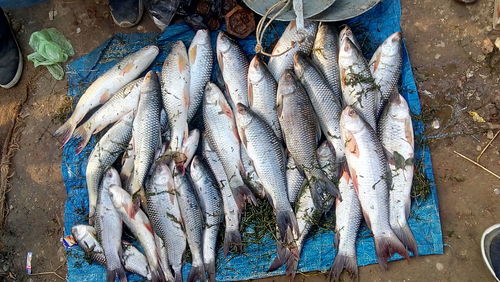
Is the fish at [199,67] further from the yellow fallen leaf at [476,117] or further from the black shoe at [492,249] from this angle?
the black shoe at [492,249]

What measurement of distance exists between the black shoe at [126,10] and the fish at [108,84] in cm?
44

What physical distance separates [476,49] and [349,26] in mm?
1203

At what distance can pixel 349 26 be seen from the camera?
4406 mm

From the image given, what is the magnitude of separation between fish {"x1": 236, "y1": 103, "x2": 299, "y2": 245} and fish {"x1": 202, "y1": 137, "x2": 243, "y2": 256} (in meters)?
0.36

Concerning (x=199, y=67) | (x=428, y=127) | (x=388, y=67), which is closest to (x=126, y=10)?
(x=199, y=67)

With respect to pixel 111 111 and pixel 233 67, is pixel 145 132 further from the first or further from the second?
pixel 233 67

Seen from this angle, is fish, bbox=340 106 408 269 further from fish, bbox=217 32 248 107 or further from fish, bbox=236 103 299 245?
fish, bbox=217 32 248 107

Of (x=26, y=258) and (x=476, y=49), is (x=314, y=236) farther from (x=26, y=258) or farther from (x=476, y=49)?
(x=26, y=258)

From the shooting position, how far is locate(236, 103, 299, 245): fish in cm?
378

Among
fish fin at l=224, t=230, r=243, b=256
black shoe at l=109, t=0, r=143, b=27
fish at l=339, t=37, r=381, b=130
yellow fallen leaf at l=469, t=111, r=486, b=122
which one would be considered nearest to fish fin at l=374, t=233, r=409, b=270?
fish at l=339, t=37, r=381, b=130

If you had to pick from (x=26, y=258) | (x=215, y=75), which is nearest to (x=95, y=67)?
(x=215, y=75)

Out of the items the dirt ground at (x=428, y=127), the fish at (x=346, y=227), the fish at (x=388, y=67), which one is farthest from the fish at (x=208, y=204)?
the fish at (x=388, y=67)

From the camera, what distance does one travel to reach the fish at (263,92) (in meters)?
3.97

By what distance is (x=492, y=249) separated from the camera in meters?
3.66
